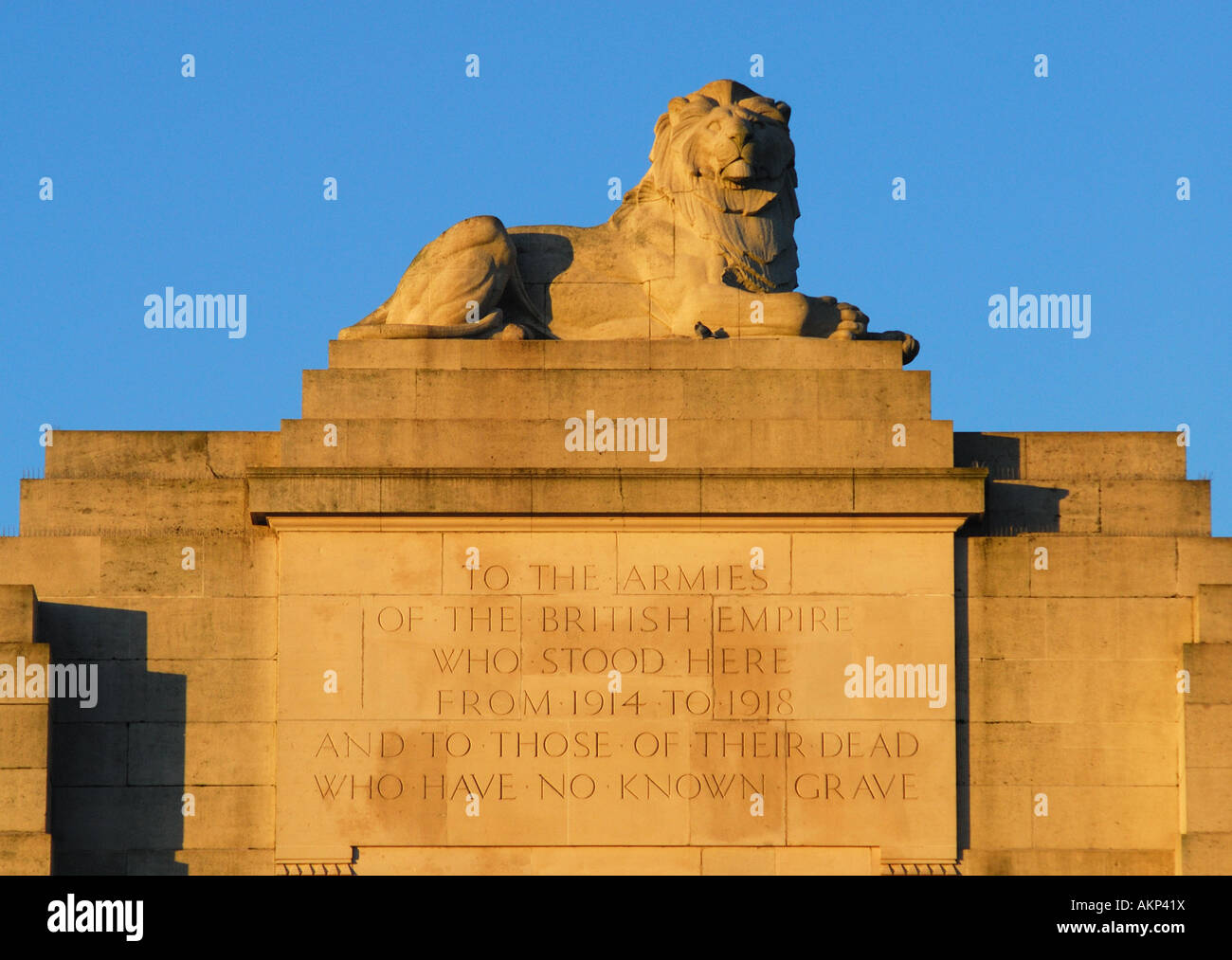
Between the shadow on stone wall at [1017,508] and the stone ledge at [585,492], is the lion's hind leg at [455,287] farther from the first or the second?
the shadow on stone wall at [1017,508]

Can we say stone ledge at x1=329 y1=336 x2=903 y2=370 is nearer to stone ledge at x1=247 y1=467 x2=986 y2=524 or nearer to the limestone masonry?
the limestone masonry

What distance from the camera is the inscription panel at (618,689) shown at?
2917 cm

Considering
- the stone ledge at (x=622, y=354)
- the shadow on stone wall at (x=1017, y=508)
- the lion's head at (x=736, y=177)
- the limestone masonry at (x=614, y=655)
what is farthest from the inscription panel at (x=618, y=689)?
the lion's head at (x=736, y=177)

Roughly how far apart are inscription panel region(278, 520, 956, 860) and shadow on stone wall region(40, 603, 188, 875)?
1.41 m

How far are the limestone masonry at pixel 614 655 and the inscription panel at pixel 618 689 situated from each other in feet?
0.11

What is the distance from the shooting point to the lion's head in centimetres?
3153

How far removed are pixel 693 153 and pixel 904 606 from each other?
625cm

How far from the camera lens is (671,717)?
2941 centimetres

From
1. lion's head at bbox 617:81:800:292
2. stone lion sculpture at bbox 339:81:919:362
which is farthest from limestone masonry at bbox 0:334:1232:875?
lion's head at bbox 617:81:800:292

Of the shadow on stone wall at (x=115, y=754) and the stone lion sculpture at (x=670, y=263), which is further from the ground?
the stone lion sculpture at (x=670, y=263)
